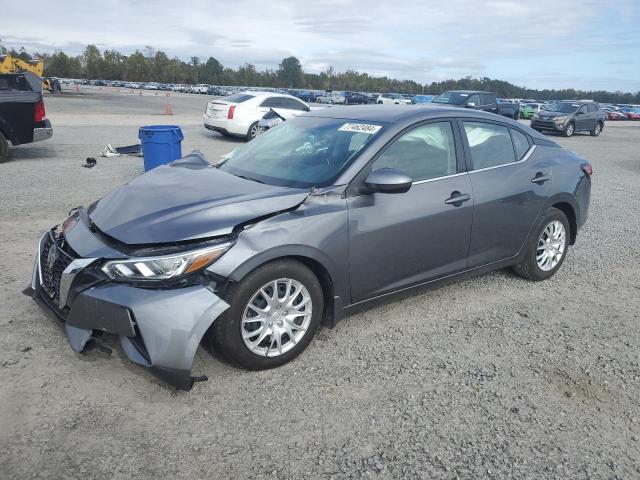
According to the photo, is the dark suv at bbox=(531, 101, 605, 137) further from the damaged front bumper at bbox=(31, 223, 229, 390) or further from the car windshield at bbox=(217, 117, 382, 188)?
the damaged front bumper at bbox=(31, 223, 229, 390)

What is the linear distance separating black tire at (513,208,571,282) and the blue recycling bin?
19.5 ft

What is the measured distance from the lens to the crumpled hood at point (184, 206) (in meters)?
3.01

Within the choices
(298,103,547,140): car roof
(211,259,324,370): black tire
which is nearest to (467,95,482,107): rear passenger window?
(298,103,547,140): car roof

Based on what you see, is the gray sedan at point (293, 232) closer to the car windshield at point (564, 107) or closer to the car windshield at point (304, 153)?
the car windshield at point (304, 153)

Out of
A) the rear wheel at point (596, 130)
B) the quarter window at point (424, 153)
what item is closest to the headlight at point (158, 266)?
the quarter window at point (424, 153)

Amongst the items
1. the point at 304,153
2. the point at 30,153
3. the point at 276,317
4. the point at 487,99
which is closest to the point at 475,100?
the point at 487,99

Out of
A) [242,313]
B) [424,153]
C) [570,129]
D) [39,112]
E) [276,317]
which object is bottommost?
[570,129]

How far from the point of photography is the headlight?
2.87 metres

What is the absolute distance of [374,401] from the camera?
9.95 feet

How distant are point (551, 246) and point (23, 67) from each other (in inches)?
1108

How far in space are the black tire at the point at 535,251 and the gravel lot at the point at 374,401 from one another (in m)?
0.24

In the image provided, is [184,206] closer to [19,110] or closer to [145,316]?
[145,316]

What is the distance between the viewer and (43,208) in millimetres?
6906

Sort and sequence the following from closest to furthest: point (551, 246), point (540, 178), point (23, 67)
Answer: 1. point (540, 178)
2. point (551, 246)
3. point (23, 67)
